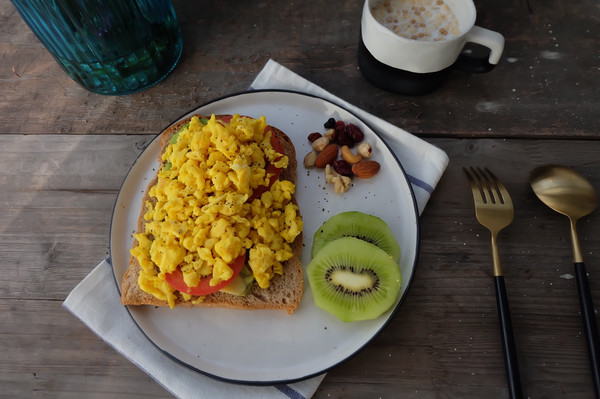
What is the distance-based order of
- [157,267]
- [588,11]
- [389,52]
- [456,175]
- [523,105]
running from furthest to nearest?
1. [588,11]
2. [523,105]
3. [456,175]
4. [389,52]
5. [157,267]

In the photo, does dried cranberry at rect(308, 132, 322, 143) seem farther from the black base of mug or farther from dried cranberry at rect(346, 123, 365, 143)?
the black base of mug

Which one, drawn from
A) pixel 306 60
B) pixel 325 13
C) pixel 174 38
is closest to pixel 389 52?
pixel 306 60

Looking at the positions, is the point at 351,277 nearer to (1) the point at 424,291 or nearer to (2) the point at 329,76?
(1) the point at 424,291

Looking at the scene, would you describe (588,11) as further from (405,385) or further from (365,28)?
(405,385)

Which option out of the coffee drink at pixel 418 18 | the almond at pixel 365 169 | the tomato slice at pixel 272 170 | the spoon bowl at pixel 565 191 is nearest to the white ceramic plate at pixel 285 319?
the almond at pixel 365 169

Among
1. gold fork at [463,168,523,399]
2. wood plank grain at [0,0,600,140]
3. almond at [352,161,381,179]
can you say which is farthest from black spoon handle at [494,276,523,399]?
wood plank grain at [0,0,600,140]

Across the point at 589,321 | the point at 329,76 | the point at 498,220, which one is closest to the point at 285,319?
the point at 498,220
